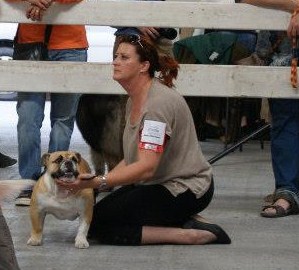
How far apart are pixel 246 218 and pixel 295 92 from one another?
2.51ft

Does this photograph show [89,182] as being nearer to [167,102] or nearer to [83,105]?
[167,102]

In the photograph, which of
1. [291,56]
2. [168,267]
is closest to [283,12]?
[291,56]

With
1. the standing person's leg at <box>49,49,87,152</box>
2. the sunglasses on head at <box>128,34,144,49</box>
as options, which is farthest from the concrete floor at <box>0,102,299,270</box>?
the sunglasses on head at <box>128,34,144,49</box>

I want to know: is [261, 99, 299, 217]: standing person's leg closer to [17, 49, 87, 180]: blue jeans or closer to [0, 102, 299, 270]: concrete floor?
[0, 102, 299, 270]: concrete floor

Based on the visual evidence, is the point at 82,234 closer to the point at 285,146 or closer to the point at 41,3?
the point at 41,3

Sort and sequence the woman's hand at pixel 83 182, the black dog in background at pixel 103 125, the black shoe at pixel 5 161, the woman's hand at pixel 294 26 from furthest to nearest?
the black shoe at pixel 5 161, the black dog in background at pixel 103 125, the woman's hand at pixel 294 26, the woman's hand at pixel 83 182

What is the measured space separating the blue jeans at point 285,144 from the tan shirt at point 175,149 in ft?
3.05

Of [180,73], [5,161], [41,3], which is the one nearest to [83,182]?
[180,73]

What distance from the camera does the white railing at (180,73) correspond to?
5324 mm

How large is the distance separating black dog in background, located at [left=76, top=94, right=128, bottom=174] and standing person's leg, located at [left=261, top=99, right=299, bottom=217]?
1.06m

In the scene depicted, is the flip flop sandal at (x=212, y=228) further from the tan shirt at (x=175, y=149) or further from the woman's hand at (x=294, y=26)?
the woman's hand at (x=294, y=26)

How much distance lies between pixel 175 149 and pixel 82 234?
62cm

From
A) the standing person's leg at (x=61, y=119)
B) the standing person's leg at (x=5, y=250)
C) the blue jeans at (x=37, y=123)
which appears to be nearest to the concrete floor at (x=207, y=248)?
the blue jeans at (x=37, y=123)

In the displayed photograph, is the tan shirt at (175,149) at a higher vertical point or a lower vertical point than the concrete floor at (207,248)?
higher
